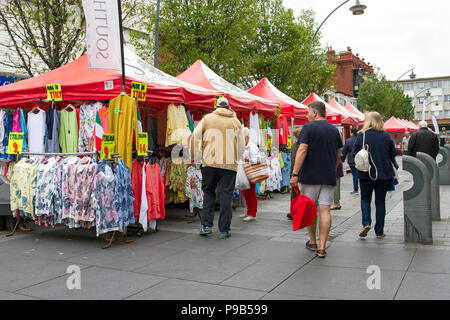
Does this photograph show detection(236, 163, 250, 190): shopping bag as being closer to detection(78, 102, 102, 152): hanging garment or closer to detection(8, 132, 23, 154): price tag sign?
detection(78, 102, 102, 152): hanging garment

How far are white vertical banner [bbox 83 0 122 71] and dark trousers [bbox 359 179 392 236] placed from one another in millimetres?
3906

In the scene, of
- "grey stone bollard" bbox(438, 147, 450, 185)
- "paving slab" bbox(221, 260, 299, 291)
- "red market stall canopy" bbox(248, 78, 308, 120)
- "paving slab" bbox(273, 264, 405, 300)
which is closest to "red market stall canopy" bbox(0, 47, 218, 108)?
"paving slab" bbox(221, 260, 299, 291)

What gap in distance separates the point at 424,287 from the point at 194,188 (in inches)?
179

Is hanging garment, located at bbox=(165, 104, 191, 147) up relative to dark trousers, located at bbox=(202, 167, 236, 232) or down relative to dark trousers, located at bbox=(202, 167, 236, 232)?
up

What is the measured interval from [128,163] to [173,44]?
13.5 metres

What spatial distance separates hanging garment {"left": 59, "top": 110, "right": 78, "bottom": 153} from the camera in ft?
23.0

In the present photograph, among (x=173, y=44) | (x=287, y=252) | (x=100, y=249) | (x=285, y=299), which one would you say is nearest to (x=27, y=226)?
(x=100, y=249)

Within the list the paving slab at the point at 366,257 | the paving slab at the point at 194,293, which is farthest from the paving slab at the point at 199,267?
the paving slab at the point at 366,257

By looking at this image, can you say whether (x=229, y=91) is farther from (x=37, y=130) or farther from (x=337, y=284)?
(x=337, y=284)

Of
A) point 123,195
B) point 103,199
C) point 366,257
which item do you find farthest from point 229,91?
point 366,257

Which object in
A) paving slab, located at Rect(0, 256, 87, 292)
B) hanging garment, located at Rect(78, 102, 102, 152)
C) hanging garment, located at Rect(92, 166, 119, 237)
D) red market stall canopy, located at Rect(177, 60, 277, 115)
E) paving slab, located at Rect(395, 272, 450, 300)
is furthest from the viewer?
red market stall canopy, located at Rect(177, 60, 277, 115)

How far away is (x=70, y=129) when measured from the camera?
7.03 meters
